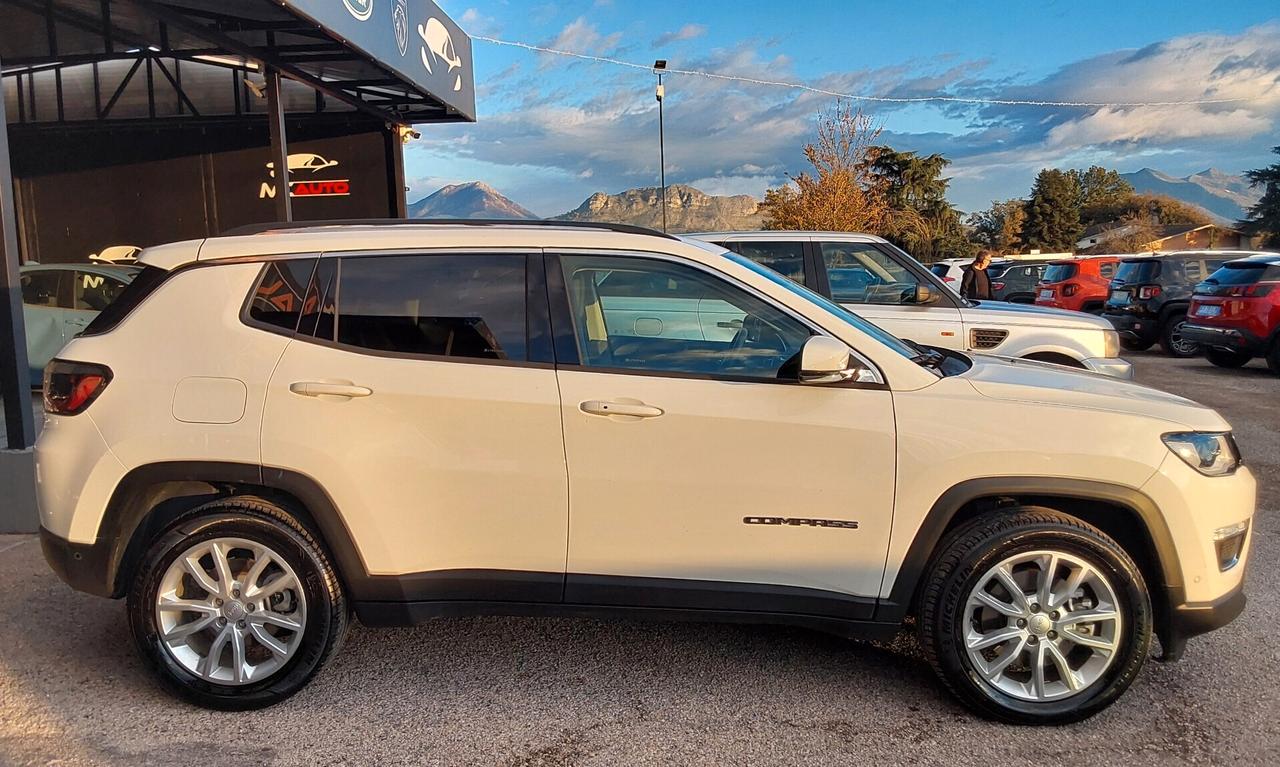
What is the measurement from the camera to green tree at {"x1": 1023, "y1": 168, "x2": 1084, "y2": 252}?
66250 mm

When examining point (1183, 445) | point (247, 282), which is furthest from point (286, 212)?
point (1183, 445)

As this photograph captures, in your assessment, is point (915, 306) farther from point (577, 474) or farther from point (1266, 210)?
point (1266, 210)

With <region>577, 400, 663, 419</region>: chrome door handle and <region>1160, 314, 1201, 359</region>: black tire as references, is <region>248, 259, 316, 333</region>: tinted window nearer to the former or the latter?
<region>577, 400, 663, 419</region>: chrome door handle

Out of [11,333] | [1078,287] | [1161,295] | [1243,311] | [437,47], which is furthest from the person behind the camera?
[1078,287]

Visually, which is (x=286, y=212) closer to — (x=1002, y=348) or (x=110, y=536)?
(x=110, y=536)

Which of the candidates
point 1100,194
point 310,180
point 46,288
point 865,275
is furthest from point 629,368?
point 1100,194

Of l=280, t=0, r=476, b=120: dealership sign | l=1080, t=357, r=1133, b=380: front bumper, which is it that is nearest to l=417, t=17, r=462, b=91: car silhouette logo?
l=280, t=0, r=476, b=120: dealership sign

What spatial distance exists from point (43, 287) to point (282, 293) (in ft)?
26.2

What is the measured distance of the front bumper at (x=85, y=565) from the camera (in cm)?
320

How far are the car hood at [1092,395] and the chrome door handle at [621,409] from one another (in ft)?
3.94

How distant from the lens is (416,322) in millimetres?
3201

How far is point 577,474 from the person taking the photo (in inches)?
120

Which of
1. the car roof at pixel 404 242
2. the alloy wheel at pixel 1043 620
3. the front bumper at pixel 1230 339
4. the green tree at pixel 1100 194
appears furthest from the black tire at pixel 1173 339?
the green tree at pixel 1100 194

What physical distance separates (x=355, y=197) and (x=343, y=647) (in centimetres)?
1212
